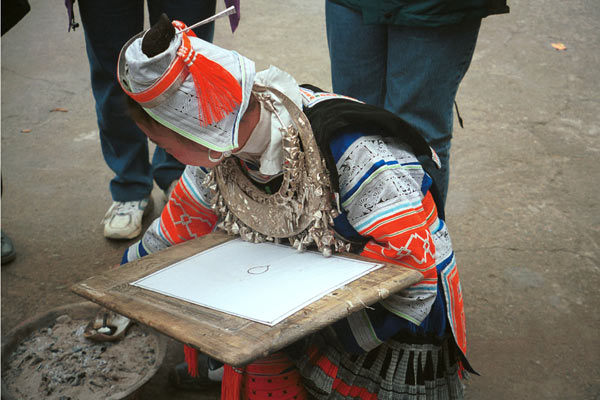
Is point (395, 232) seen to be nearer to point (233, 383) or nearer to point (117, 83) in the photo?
point (233, 383)

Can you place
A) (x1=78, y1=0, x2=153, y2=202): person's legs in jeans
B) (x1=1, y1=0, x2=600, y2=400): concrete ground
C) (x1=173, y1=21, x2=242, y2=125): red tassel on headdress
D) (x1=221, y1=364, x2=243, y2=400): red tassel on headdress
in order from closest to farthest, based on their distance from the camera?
1. (x1=173, y1=21, x2=242, y2=125): red tassel on headdress
2. (x1=221, y1=364, x2=243, y2=400): red tassel on headdress
3. (x1=1, y1=0, x2=600, y2=400): concrete ground
4. (x1=78, y1=0, x2=153, y2=202): person's legs in jeans

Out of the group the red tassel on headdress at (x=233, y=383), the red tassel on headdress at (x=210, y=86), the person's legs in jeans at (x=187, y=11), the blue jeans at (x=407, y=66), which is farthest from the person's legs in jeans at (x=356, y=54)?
the red tassel on headdress at (x=233, y=383)

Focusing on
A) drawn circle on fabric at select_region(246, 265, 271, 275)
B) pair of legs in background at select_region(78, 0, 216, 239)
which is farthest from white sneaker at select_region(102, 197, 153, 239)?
drawn circle on fabric at select_region(246, 265, 271, 275)

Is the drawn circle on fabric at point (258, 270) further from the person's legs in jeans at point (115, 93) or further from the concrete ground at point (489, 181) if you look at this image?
the person's legs in jeans at point (115, 93)

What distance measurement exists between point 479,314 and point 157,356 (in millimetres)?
Result: 1077

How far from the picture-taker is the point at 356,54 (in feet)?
5.88

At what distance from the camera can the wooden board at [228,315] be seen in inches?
36.6

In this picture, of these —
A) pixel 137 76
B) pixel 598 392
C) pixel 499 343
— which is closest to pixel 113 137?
pixel 137 76

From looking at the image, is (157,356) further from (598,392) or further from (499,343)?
(598,392)

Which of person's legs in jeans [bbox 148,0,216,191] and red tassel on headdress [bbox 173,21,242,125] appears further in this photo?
person's legs in jeans [bbox 148,0,216,191]

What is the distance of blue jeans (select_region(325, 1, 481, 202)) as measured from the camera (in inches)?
64.5

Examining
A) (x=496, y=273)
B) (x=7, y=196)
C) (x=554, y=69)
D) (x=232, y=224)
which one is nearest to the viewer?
(x=232, y=224)

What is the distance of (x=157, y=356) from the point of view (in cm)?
160

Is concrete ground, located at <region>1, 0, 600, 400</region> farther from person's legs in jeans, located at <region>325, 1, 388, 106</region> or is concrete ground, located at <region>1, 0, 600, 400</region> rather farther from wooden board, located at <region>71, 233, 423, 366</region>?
person's legs in jeans, located at <region>325, 1, 388, 106</region>
